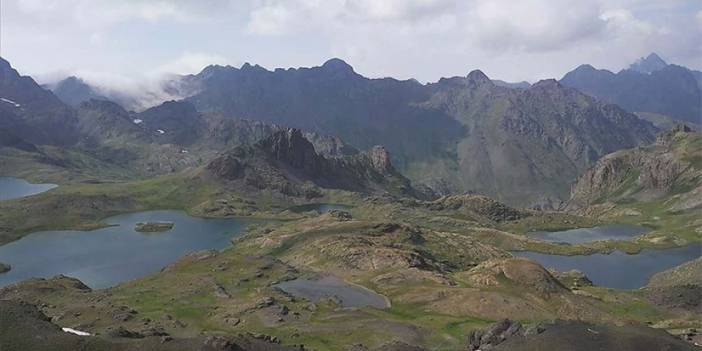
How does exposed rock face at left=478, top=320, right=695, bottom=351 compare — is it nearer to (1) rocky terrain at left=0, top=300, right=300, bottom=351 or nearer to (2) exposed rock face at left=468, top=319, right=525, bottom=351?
(2) exposed rock face at left=468, top=319, right=525, bottom=351

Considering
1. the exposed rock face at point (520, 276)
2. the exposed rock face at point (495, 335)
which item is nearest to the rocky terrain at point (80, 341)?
the exposed rock face at point (495, 335)

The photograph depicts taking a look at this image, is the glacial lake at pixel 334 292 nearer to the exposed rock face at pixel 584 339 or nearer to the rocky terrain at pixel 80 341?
the exposed rock face at pixel 584 339

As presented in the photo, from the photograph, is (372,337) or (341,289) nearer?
(372,337)

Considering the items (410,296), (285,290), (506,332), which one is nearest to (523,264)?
(410,296)

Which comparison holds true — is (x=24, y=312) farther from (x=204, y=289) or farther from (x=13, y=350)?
(x=204, y=289)

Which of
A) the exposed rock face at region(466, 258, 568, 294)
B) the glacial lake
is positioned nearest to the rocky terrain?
the glacial lake

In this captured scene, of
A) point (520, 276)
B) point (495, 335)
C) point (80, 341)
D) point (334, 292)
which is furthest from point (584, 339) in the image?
point (334, 292)

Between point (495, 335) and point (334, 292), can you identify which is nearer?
point (495, 335)

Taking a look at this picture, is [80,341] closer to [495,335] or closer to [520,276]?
[495,335]
